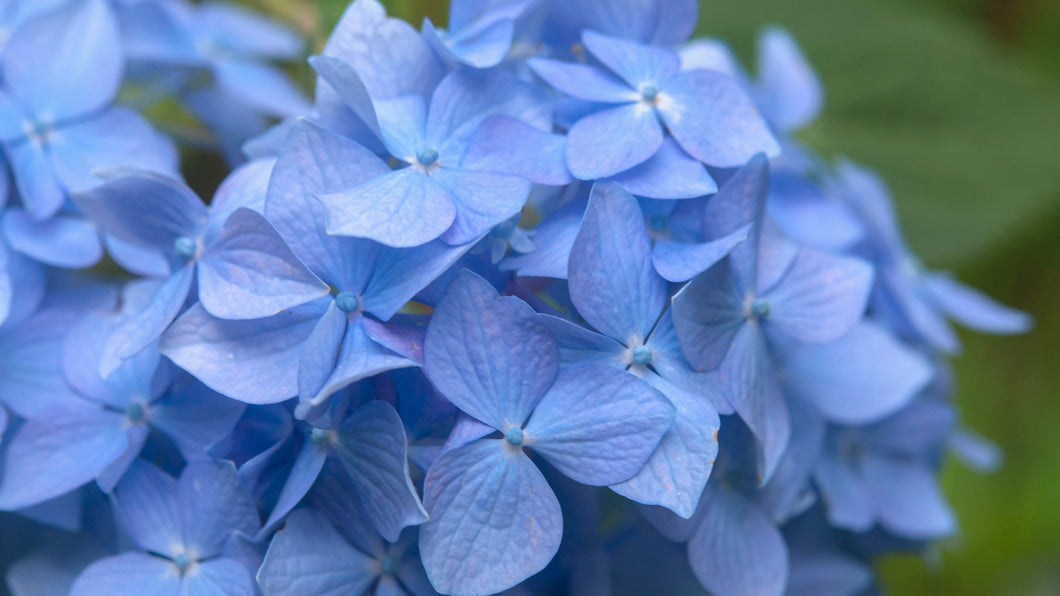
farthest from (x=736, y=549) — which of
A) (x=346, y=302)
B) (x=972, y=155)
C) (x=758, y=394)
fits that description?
(x=972, y=155)

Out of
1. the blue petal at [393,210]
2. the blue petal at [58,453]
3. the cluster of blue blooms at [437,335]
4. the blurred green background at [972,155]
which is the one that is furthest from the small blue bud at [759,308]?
the blurred green background at [972,155]

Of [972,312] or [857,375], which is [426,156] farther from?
[972,312]

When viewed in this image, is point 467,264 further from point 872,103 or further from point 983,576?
point 983,576

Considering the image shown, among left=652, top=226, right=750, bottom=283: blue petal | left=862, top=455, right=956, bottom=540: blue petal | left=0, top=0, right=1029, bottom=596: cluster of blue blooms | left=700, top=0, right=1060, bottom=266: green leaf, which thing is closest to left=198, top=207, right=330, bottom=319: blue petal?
left=0, top=0, right=1029, bottom=596: cluster of blue blooms

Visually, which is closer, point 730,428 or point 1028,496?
point 730,428

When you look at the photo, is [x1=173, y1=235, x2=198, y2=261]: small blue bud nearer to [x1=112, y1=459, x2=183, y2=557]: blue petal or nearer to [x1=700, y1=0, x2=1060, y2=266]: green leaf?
[x1=112, y1=459, x2=183, y2=557]: blue petal

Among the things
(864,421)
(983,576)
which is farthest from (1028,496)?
(864,421)

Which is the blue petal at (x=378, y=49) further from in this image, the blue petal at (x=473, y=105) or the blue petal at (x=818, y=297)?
the blue petal at (x=818, y=297)

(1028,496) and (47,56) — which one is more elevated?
(47,56)
